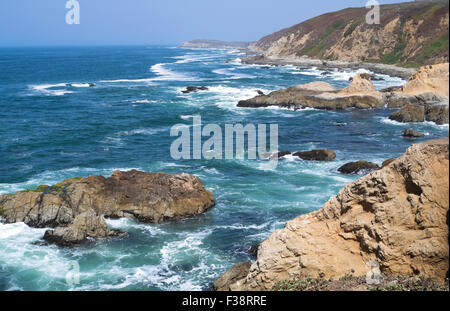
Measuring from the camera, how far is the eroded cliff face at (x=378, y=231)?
12023 mm

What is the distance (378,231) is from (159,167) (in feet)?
78.7

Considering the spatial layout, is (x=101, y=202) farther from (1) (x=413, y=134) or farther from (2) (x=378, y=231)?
(1) (x=413, y=134)

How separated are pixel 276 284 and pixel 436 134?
35.3m

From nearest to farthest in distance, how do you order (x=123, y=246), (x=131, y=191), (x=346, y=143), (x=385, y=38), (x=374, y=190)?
(x=374, y=190) < (x=123, y=246) < (x=131, y=191) < (x=346, y=143) < (x=385, y=38)

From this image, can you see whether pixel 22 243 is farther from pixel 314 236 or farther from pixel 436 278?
pixel 436 278

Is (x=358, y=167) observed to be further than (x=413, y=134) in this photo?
No

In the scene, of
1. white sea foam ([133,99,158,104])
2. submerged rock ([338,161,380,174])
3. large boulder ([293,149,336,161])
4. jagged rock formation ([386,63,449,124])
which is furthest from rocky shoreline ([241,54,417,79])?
submerged rock ([338,161,380,174])

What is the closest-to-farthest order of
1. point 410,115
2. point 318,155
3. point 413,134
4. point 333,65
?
point 318,155 < point 413,134 < point 410,115 < point 333,65

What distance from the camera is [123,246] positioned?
21.9m

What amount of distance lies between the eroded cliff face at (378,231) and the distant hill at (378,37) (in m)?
72.0

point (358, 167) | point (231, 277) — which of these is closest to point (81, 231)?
point (231, 277)

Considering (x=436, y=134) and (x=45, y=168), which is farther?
(x=436, y=134)
